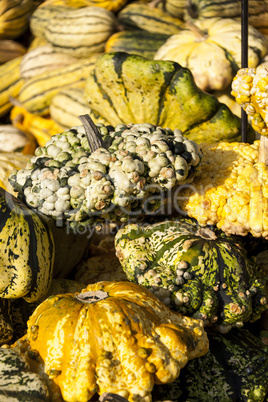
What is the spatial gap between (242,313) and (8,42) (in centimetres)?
336

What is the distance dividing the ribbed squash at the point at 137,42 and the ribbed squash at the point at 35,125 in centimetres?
74

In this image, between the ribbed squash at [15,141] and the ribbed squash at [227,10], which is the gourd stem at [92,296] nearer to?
the ribbed squash at [15,141]

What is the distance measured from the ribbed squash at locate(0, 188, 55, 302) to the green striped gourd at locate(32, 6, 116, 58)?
85.1 inches

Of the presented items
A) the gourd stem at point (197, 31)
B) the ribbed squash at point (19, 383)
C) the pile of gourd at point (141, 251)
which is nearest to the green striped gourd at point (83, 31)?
the gourd stem at point (197, 31)

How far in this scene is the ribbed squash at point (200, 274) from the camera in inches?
58.5

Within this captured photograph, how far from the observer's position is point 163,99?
6.79 feet

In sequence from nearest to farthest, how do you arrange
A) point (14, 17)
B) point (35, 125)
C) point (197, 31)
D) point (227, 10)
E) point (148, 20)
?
point (197, 31) → point (227, 10) → point (35, 125) → point (148, 20) → point (14, 17)

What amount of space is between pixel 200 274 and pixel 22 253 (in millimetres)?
639

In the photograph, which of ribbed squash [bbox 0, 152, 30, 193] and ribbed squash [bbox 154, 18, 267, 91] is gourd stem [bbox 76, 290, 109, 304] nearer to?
ribbed squash [bbox 0, 152, 30, 193]

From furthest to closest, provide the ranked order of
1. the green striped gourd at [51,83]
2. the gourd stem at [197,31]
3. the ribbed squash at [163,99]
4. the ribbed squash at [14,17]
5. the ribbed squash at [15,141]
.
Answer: the ribbed squash at [14,17] → the green striped gourd at [51,83] → the ribbed squash at [15,141] → the gourd stem at [197,31] → the ribbed squash at [163,99]

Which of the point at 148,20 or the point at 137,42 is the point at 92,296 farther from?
the point at 148,20

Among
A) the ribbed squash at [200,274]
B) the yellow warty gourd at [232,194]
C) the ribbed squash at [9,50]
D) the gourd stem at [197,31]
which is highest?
the gourd stem at [197,31]

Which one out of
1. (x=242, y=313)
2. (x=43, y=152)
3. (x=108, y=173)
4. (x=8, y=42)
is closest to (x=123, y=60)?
(x=43, y=152)

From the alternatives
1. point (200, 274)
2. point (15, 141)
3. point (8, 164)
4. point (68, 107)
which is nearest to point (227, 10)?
point (68, 107)
